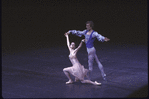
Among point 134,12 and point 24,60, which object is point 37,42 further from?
point 134,12

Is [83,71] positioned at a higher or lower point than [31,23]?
lower

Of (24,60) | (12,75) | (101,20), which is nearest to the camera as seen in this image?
(12,75)

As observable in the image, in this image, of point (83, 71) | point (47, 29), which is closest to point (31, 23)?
point (47, 29)

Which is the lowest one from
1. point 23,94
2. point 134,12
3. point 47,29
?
point 23,94

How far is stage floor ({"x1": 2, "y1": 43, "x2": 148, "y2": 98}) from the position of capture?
5422mm

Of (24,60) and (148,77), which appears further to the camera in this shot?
(24,60)

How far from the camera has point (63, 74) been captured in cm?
681

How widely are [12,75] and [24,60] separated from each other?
1.58 m

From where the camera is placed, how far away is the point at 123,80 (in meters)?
6.27

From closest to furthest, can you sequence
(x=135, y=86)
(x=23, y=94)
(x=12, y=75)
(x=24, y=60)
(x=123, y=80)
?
1. (x=23, y=94)
2. (x=135, y=86)
3. (x=123, y=80)
4. (x=12, y=75)
5. (x=24, y=60)

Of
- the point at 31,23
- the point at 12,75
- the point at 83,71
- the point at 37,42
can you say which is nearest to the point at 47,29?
the point at 31,23

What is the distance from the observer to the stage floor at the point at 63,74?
5.42 m

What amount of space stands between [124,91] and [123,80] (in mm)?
785

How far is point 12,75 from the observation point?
673 cm
